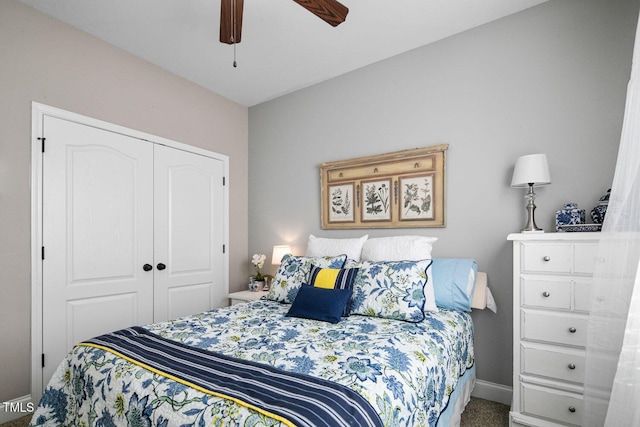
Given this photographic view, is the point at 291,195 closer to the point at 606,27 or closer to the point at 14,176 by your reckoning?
the point at 14,176

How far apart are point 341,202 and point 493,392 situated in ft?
6.37

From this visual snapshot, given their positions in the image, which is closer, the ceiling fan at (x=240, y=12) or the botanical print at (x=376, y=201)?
the ceiling fan at (x=240, y=12)

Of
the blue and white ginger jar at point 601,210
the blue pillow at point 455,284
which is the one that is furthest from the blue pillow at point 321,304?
the blue and white ginger jar at point 601,210

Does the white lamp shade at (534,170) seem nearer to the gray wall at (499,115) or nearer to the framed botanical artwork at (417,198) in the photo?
the gray wall at (499,115)

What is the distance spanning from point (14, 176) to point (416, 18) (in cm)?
305

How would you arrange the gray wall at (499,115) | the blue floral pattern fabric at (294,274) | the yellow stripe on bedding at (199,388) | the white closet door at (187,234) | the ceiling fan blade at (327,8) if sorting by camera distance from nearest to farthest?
the yellow stripe on bedding at (199,388), the ceiling fan blade at (327,8), the gray wall at (499,115), the blue floral pattern fabric at (294,274), the white closet door at (187,234)

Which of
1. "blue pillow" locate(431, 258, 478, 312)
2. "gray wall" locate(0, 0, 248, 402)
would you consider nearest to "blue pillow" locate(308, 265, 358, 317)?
"blue pillow" locate(431, 258, 478, 312)

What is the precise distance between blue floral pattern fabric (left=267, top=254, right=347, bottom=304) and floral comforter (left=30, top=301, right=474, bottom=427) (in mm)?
391

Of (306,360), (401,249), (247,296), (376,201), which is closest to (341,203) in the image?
(376,201)

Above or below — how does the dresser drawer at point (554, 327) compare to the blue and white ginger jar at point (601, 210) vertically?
below

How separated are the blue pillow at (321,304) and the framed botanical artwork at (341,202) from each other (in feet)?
3.89

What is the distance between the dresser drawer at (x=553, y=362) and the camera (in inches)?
69.6

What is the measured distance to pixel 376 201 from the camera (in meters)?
3.03

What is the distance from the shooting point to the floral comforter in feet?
3.69
